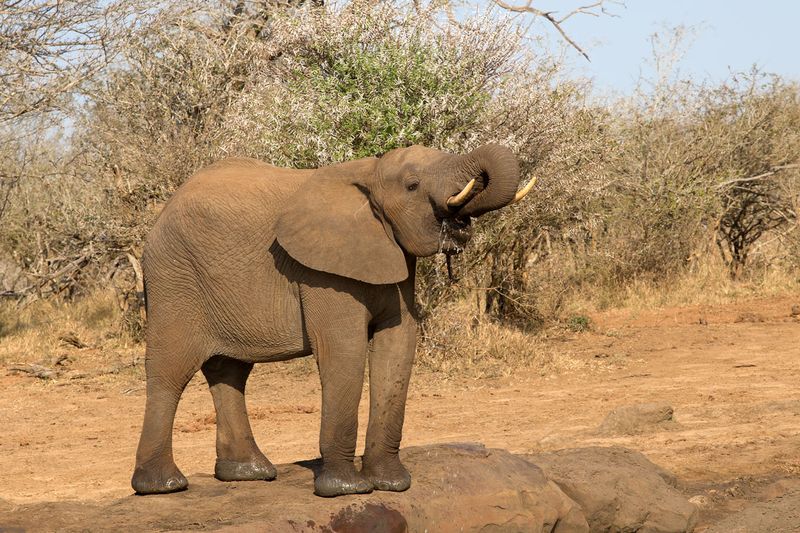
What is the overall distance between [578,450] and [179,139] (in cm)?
930

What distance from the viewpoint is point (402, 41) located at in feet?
42.8

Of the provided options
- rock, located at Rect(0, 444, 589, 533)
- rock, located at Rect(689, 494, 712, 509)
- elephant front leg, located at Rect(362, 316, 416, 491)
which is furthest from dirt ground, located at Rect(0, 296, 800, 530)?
elephant front leg, located at Rect(362, 316, 416, 491)

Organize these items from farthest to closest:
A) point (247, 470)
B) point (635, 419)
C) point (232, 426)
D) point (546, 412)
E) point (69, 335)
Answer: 1. point (69, 335)
2. point (546, 412)
3. point (635, 419)
4. point (232, 426)
5. point (247, 470)

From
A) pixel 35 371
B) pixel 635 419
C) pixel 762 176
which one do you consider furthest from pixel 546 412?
pixel 762 176

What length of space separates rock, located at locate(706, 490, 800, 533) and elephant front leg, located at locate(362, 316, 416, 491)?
7.70ft

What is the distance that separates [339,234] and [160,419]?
1.50 meters

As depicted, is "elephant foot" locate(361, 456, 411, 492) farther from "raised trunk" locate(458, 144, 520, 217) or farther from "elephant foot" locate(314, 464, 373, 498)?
"raised trunk" locate(458, 144, 520, 217)

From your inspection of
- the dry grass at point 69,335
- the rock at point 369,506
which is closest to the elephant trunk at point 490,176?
the rock at point 369,506

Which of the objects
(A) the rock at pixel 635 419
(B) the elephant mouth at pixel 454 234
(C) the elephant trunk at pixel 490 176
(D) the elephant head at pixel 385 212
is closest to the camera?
(C) the elephant trunk at pixel 490 176

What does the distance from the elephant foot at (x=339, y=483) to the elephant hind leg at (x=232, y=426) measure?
0.75 m

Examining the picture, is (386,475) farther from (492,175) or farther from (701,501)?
(701,501)

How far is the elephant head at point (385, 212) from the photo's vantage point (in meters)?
5.76

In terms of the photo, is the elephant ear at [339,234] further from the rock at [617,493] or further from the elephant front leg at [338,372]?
the rock at [617,493]

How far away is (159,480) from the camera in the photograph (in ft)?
20.8
